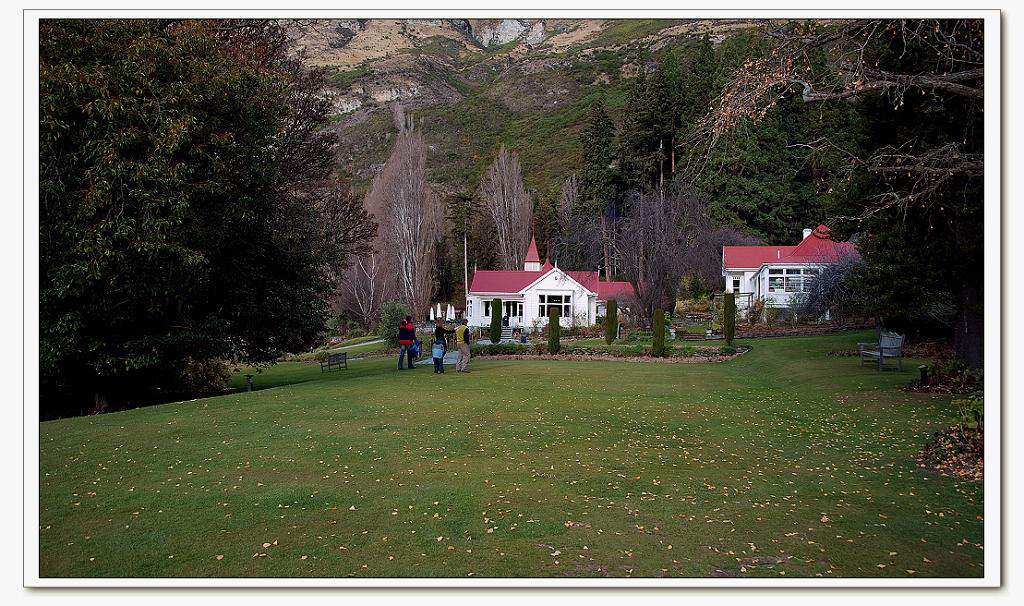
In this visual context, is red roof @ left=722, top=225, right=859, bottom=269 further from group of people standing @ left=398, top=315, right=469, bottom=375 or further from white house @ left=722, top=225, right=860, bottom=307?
group of people standing @ left=398, top=315, right=469, bottom=375

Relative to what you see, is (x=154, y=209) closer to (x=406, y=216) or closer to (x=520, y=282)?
(x=406, y=216)

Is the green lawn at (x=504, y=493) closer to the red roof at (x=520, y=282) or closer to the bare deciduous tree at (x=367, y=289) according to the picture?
the red roof at (x=520, y=282)

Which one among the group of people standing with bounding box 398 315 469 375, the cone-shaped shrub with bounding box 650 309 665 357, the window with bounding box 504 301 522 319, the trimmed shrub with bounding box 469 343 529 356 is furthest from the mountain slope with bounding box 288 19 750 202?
the window with bounding box 504 301 522 319

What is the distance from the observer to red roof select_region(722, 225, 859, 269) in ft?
104

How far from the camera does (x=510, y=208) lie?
54.9 meters

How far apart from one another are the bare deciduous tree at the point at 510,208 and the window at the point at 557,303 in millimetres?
12305

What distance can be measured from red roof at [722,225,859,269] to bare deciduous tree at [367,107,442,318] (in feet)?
70.7

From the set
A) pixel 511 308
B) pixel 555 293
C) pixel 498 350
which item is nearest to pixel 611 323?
pixel 498 350
